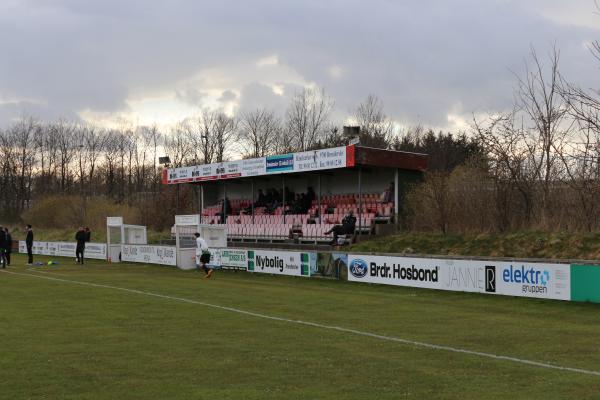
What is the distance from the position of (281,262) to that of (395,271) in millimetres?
7121

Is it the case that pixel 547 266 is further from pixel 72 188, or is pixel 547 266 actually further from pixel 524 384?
pixel 72 188

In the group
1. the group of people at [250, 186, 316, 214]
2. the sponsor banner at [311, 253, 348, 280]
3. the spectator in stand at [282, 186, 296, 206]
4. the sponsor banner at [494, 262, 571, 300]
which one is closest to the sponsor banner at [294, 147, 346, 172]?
the group of people at [250, 186, 316, 214]

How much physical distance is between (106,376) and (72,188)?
306 feet

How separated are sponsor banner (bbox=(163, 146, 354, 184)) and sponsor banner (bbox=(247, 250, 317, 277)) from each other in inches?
290

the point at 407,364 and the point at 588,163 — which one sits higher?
the point at 588,163

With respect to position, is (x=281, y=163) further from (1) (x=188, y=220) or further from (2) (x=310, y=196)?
(1) (x=188, y=220)

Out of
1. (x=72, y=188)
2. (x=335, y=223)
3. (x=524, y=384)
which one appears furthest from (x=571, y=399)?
(x=72, y=188)

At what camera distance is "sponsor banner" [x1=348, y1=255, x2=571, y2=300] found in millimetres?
19562

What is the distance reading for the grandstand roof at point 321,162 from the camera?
36.1m

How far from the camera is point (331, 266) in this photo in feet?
92.0

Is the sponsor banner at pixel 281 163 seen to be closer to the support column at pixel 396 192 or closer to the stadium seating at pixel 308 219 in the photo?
the stadium seating at pixel 308 219

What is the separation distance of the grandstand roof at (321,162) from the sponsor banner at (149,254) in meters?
7.84

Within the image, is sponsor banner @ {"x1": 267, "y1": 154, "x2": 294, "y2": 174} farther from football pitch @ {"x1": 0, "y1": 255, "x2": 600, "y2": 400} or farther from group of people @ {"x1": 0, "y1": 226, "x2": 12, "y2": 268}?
football pitch @ {"x1": 0, "y1": 255, "x2": 600, "y2": 400}

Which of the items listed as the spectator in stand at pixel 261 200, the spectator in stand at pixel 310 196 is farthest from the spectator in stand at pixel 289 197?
the spectator in stand at pixel 310 196
